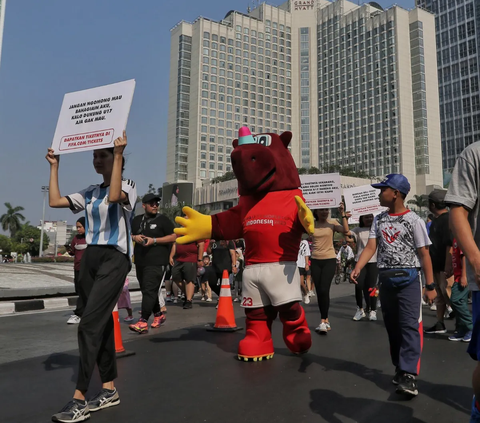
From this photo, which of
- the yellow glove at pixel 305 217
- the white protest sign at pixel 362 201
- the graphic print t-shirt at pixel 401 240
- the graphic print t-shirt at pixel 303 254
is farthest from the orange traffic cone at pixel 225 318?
the graphic print t-shirt at pixel 303 254

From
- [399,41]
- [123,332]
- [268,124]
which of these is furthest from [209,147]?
[123,332]

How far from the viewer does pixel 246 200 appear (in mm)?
4832

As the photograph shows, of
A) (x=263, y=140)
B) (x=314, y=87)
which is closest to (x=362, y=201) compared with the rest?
(x=263, y=140)

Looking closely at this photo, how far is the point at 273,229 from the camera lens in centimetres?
450

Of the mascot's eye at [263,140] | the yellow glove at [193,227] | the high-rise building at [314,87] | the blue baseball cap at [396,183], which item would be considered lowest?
the yellow glove at [193,227]

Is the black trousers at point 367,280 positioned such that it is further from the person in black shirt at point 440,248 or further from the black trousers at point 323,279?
the black trousers at point 323,279

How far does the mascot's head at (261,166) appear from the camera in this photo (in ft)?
15.1

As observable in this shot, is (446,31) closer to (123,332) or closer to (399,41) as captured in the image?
(399,41)

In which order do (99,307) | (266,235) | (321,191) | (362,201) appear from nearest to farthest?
1. (99,307)
2. (266,235)
3. (321,191)
4. (362,201)

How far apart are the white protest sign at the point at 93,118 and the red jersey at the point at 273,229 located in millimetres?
1786

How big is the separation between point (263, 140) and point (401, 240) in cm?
180

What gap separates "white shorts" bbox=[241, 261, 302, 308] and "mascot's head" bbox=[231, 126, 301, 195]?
81 centimetres

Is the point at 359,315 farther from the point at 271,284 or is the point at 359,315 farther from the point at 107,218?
the point at 107,218

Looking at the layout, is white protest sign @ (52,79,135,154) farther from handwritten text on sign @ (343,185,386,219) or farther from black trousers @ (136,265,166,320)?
handwritten text on sign @ (343,185,386,219)
